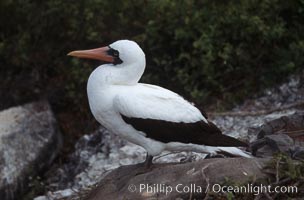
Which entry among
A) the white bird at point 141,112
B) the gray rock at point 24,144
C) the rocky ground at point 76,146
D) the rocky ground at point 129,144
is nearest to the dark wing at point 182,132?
the white bird at point 141,112

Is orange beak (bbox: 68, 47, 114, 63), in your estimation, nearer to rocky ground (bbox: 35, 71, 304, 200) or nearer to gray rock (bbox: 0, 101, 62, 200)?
rocky ground (bbox: 35, 71, 304, 200)

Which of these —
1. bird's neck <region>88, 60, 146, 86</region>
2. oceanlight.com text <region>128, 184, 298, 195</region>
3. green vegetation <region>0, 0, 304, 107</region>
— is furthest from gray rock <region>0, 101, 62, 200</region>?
oceanlight.com text <region>128, 184, 298, 195</region>

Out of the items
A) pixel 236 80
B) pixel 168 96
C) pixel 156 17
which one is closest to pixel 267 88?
pixel 236 80

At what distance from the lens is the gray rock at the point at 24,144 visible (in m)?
7.89

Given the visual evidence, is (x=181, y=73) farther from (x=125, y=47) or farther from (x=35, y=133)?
(x=125, y=47)

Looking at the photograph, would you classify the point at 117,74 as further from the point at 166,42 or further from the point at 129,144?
the point at 166,42

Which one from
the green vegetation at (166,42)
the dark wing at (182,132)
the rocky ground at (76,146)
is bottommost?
the rocky ground at (76,146)

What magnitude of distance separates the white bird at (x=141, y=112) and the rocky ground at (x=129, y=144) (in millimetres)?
1343

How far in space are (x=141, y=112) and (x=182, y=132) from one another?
364 millimetres

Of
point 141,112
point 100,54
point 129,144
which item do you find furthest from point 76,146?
point 141,112

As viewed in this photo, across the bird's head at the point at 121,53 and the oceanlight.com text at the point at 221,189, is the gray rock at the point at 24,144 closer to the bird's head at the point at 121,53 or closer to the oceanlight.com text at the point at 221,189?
the bird's head at the point at 121,53

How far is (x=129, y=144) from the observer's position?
8.01 metres

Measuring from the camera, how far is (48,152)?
27.5 feet

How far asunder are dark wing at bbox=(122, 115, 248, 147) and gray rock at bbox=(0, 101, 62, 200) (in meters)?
2.50
